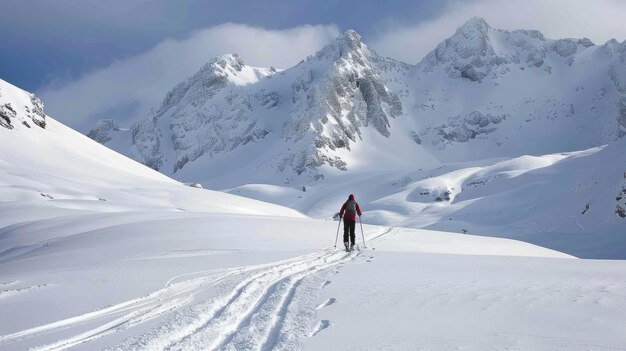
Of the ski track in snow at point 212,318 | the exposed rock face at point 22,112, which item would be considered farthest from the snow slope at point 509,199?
the exposed rock face at point 22,112

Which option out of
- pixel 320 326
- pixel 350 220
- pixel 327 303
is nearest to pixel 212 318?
pixel 320 326

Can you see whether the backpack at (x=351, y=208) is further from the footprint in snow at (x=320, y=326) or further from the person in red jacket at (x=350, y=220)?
the footprint in snow at (x=320, y=326)

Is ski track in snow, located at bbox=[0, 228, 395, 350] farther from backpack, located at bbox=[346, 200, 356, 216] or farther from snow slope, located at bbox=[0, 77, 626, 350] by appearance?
backpack, located at bbox=[346, 200, 356, 216]

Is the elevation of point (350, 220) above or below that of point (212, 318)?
above

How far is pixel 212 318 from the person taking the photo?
622cm

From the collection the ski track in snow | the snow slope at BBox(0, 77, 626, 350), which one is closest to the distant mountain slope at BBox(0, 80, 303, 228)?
the snow slope at BBox(0, 77, 626, 350)

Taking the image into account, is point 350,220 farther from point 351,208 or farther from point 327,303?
point 327,303

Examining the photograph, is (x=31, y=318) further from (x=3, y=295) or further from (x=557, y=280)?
(x=557, y=280)

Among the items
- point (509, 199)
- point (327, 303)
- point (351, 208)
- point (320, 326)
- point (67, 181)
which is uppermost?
point (67, 181)

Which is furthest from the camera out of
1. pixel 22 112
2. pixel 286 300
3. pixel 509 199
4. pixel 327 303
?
pixel 22 112

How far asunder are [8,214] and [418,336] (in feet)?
121

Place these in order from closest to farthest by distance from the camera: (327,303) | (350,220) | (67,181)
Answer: (327,303) < (350,220) < (67,181)

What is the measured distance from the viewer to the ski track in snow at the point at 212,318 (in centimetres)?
514

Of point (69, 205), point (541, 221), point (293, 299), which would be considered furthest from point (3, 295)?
point (541, 221)
